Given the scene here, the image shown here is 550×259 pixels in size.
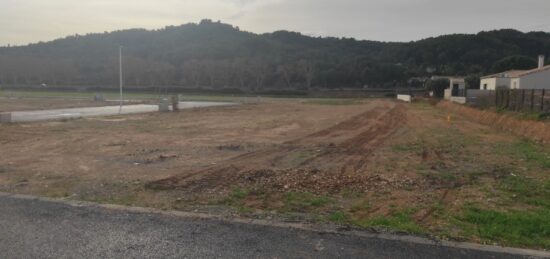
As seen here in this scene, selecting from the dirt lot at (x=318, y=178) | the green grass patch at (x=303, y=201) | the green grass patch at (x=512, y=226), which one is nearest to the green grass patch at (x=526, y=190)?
the dirt lot at (x=318, y=178)

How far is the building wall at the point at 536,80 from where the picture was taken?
45531 millimetres

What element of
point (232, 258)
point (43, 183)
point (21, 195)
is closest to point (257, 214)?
point (232, 258)

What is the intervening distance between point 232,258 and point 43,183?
509 centimetres

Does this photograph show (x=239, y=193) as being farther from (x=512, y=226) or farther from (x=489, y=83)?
(x=489, y=83)

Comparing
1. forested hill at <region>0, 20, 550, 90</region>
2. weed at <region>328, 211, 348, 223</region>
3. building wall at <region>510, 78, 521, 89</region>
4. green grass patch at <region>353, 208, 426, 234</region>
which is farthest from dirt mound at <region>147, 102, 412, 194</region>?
forested hill at <region>0, 20, 550, 90</region>

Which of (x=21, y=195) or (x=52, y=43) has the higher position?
(x=52, y=43)

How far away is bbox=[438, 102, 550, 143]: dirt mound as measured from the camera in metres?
16.3

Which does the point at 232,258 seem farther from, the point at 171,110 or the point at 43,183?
the point at 171,110

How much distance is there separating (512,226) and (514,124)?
56.6ft

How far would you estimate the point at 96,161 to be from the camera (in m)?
10.5

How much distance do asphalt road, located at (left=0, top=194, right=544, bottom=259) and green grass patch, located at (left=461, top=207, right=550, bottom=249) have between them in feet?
1.88

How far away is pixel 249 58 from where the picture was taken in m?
140

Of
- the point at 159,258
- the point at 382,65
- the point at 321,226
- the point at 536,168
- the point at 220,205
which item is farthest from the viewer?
the point at 382,65

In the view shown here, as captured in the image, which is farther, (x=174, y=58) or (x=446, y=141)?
(x=174, y=58)
